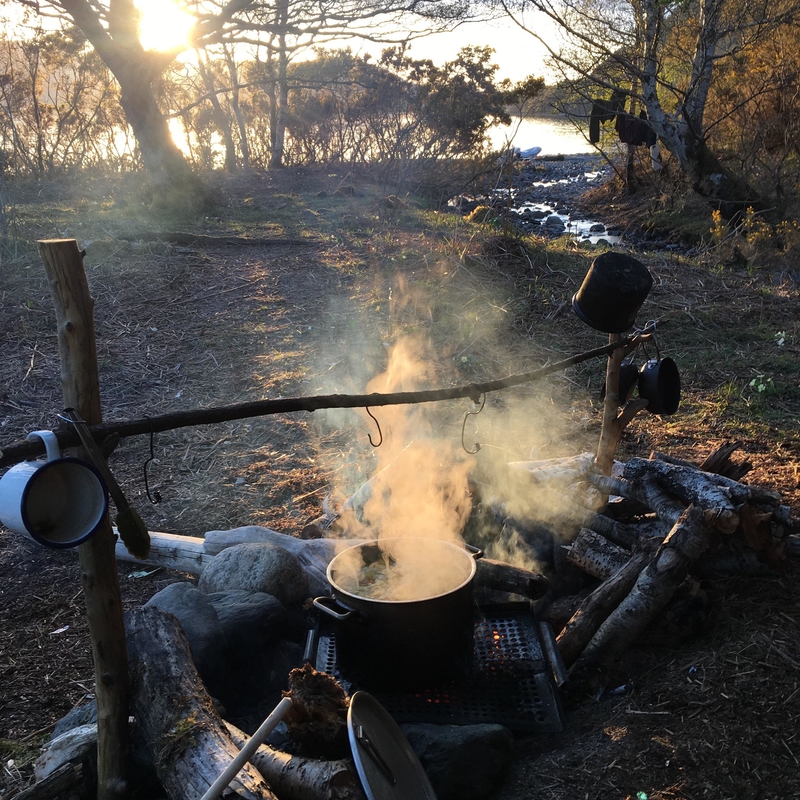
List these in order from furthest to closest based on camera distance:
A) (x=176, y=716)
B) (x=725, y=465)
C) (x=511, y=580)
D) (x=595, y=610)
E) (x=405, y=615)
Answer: (x=725, y=465), (x=511, y=580), (x=595, y=610), (x=405, y=615), (x=176, y=716)

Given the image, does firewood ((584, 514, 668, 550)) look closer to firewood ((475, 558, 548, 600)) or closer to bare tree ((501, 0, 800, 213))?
firewood ((475, 558, 548, 600))

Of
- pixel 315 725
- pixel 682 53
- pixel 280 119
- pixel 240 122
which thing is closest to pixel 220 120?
pixel 240 122

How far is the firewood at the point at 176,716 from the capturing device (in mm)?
1907

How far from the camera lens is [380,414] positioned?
481 centimetres

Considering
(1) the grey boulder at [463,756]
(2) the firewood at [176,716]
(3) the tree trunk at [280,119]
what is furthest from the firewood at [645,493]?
(3) the tree trunk at [280,119]

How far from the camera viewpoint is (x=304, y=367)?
668 cm

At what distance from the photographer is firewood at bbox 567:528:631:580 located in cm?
310

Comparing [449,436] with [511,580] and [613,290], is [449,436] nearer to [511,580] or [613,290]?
[511,580]

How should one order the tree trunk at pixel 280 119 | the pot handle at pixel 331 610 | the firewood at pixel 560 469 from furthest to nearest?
1. the tree trunk at pixel 280 119
2. the firewood at pixel 560 469
3. the pot handle at pixel 331 610

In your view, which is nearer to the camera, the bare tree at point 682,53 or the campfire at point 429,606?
the campfire at point 429,606

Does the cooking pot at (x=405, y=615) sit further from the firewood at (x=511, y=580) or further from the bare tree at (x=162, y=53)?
the bare tree at (x=162, y=53)

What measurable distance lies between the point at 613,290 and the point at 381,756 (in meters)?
2.17

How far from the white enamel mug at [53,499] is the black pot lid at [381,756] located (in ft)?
3.18

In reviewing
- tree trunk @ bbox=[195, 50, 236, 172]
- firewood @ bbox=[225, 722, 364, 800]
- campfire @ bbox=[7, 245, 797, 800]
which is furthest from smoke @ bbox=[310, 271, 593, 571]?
tree trunk @ bbox=[195, 50, 236, 172]
